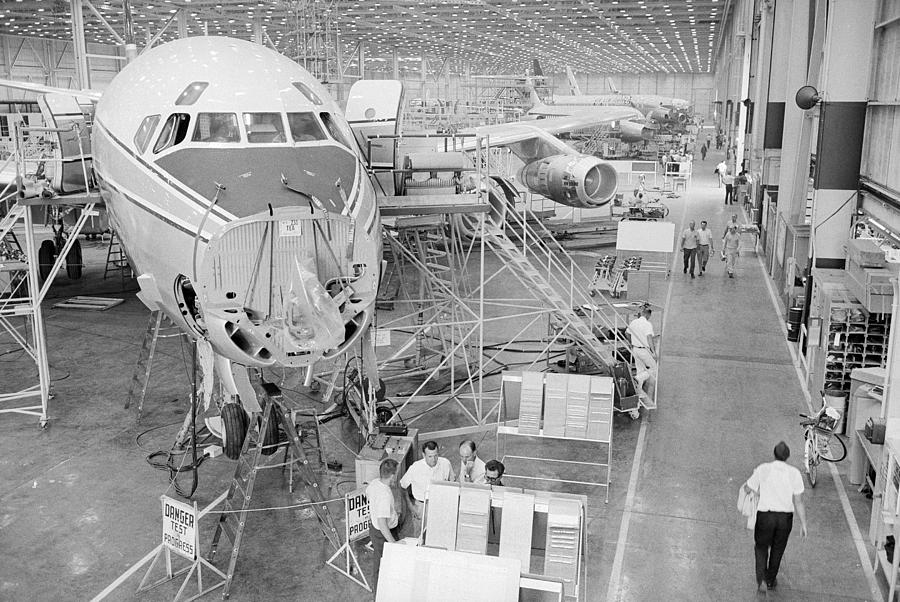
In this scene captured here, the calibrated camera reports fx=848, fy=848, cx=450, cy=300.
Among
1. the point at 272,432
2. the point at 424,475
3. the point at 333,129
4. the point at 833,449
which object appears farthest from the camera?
the point at 833,449

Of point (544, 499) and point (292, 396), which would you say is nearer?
point (544, 499)

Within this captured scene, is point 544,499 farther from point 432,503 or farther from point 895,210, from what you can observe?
point 895,210

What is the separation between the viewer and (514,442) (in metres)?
15.4

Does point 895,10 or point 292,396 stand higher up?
point 895,10

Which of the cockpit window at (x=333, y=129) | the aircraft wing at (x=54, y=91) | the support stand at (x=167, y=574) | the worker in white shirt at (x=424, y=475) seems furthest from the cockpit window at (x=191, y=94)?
the aircraft wing at (x=54, y=91)

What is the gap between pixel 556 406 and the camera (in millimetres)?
13508

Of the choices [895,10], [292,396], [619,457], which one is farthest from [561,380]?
[895,10]

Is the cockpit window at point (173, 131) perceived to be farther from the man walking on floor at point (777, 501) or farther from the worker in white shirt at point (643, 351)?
the worker in white shirt at point (643, 351)

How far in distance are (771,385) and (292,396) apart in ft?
33.2

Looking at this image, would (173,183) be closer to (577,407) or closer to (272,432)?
(272,432)

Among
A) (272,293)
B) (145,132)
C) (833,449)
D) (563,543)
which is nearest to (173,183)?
(145,132)

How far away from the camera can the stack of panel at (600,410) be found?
1323 centimetres

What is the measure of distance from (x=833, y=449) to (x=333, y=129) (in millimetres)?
9814

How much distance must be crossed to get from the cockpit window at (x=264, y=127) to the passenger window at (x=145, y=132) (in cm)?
126
